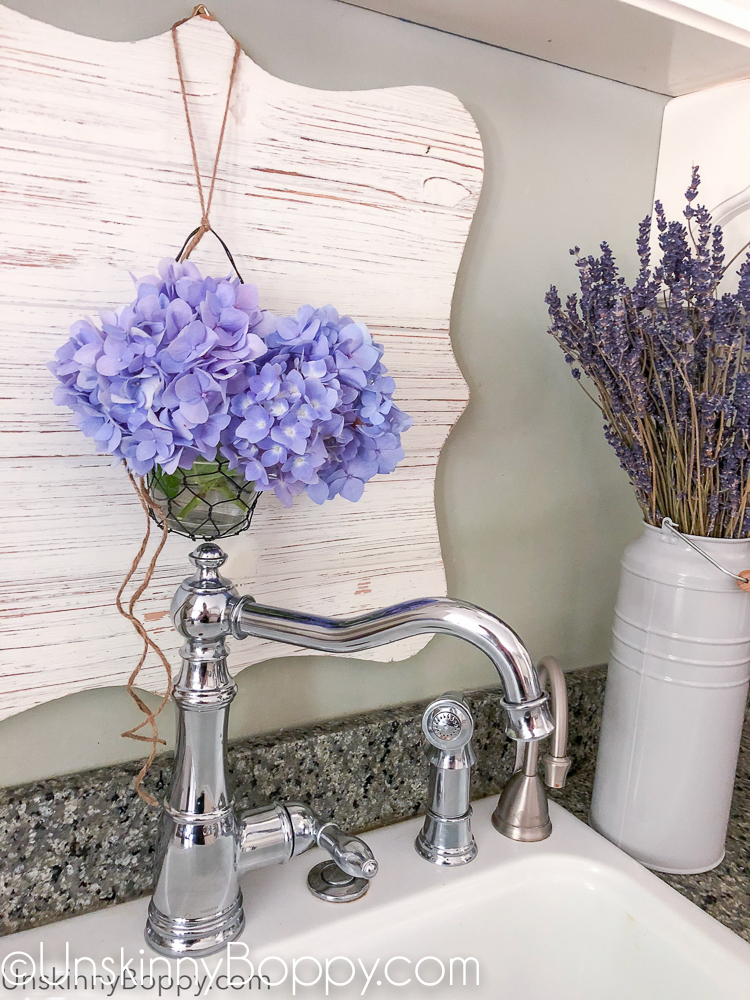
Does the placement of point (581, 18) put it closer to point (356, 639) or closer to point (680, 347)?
→ point (680, 347)

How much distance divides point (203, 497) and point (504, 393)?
0.45 meters

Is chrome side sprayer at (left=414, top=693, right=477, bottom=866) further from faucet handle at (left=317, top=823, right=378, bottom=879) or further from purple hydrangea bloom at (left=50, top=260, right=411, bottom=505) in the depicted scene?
purple hydrangea bloom at (left=50, top=260, right=411, bottom=505)

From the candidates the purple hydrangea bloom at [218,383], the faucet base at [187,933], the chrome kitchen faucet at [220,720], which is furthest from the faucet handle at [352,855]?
the purple hydrangea bloom at [218,383]

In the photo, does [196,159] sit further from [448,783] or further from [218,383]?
[448,783]

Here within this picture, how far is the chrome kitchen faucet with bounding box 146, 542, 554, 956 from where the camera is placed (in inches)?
26.3

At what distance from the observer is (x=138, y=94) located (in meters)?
0.68

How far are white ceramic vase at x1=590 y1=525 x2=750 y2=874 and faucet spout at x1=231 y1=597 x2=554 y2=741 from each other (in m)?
0.24

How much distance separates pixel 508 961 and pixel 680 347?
64cm

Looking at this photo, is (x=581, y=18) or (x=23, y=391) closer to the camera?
(x=23, y=391)

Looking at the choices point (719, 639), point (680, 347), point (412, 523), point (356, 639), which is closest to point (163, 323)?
point (356, 639)

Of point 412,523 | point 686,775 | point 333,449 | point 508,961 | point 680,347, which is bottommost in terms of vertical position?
point 508,961

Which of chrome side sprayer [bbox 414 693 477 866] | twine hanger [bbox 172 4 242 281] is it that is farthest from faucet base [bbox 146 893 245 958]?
twine hanger [bbox 172 4 242 281]

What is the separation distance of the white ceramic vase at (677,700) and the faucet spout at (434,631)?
0.24 metres

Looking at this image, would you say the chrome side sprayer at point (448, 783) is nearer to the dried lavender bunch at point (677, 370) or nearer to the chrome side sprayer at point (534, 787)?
the chrome side sprayer at point (534, 787)
